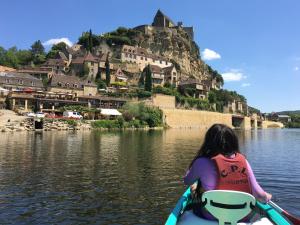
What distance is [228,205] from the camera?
6.50 m

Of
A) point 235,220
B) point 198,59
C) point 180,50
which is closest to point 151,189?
point 235,220

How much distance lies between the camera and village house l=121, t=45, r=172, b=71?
12875cm

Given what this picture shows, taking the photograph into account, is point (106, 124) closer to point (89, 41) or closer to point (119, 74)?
point (119, 74)

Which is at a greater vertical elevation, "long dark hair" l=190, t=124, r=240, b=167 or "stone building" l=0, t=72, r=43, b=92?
"stone building" l=0, t=72, r=43, b=92

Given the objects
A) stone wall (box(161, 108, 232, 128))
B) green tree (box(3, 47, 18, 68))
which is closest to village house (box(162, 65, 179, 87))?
stone wall (box(161, 108, 232, 128))

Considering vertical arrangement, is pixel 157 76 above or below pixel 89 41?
below

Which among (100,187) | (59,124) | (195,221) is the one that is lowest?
(100,187)

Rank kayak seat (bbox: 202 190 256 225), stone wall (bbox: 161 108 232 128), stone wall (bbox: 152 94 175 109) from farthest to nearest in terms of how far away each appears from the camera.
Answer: stone wall (bbox: 161 108 232 128) < stone wall (bbox: 152 94 175 109) < kayak seat (bbox: 202 190 256 225)

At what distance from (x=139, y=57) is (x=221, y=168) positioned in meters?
126

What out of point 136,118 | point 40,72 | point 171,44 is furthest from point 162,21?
point 136,118

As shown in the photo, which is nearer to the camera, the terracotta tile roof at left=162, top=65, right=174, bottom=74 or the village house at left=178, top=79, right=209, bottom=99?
the village house at left=178, top=79, right=209, bottom=99

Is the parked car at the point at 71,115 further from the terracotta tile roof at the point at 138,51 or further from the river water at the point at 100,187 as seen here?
the terracotta tile roof at the point at 138,51

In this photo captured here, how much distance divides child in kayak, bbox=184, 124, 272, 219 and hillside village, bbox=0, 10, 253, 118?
73.0m

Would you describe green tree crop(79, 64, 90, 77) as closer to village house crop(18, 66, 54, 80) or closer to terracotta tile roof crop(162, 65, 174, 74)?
village house crop(18, 66, 54, 80)
